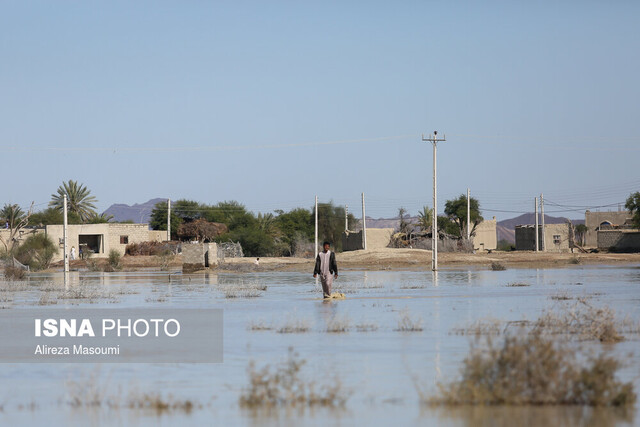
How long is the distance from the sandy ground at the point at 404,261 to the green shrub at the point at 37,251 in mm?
1046

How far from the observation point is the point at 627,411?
9867mm

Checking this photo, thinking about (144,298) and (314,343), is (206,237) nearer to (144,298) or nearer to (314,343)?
(144,298)

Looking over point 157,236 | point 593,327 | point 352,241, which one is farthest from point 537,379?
point 352,241

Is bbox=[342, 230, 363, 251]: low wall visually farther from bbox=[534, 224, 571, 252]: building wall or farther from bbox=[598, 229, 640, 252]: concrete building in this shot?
bbox=[598, 229, 640, 252]: concrete building

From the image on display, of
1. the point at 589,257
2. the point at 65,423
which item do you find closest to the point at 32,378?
the point at 65,423

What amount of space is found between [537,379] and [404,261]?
59760 mm

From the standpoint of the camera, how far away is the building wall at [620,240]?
284 feet

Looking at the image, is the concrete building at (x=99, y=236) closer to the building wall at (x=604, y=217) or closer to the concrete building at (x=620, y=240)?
the concrete building at (x=620, y=240)

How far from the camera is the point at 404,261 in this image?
228 feet

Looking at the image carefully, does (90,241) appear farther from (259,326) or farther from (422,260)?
(259,326)

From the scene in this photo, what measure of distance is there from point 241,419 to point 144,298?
21195mm

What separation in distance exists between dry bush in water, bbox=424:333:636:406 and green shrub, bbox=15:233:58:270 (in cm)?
6117

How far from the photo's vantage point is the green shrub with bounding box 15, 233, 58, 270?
68.5 metres

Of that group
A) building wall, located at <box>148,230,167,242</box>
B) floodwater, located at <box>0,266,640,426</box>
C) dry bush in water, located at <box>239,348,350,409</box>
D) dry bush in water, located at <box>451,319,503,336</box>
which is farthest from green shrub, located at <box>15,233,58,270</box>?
dry bush in water, located at <box>239,348,350,409</box>
